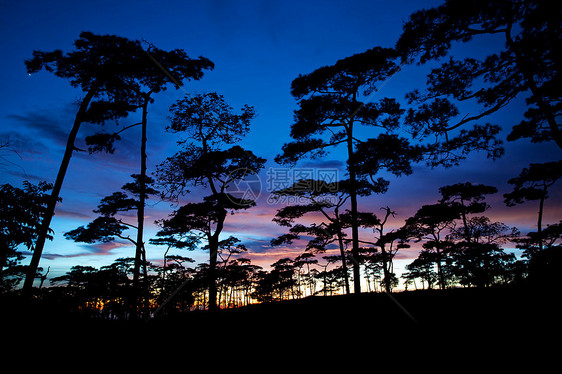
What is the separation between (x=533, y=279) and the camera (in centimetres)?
592

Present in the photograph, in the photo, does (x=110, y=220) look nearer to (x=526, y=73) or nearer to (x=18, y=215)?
(x=18, y=215)

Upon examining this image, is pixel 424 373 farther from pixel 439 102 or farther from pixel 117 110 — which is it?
pixel 117 110

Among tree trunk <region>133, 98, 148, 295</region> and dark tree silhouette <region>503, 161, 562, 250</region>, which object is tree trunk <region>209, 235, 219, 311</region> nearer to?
tree trunk <region>133, 98, 148, 295</region>

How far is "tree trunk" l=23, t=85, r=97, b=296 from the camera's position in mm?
6775

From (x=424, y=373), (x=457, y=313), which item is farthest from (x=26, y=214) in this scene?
(x=457, y=313)

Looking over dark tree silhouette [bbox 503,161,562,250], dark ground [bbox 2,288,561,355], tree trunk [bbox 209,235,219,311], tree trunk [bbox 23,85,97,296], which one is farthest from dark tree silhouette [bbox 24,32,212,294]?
dark tree silhouette [bbox 503,161,562,250]

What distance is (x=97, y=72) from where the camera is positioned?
29.0ft

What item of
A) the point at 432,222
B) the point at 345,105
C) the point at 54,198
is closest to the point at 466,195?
the point at 432,222

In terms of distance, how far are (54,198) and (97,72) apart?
16.5ft

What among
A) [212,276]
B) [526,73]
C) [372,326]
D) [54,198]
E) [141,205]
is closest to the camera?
[372,326]

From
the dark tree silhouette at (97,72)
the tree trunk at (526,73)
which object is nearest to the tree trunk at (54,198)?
the dark tree silhouette at (97,72)

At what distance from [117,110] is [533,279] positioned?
15523mm

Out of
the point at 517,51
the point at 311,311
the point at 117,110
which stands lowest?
the point at 311,311

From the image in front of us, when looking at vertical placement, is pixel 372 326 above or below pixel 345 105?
below
